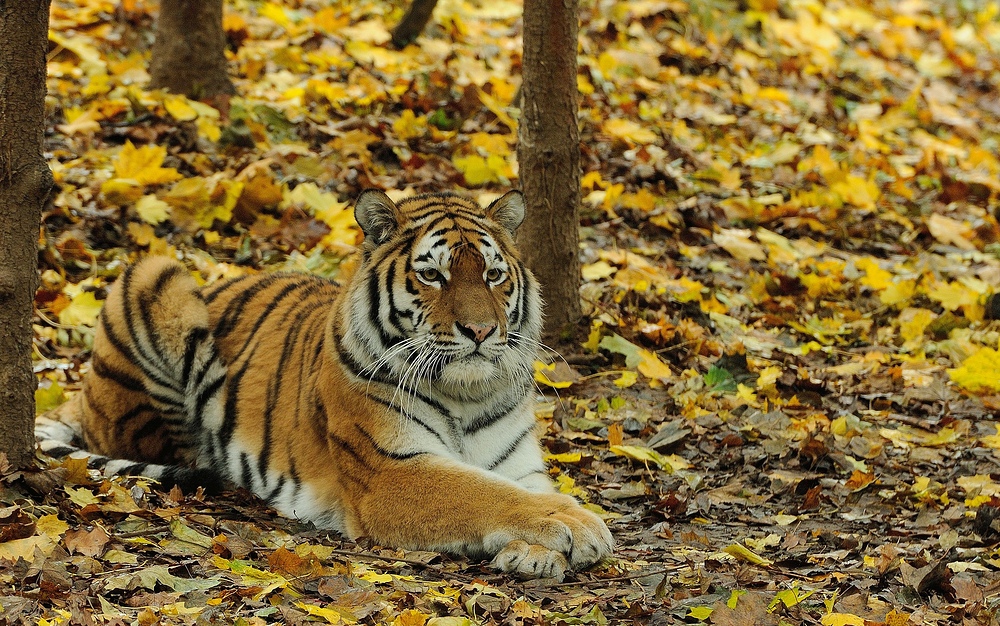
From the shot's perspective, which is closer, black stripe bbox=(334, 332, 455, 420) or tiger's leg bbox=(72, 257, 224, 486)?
black stripe bbox=(334, 332, 455, 420)

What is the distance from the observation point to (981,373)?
535 cm

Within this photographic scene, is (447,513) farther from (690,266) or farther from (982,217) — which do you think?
(982,217)

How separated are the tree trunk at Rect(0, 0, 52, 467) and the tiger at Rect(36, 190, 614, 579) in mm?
739

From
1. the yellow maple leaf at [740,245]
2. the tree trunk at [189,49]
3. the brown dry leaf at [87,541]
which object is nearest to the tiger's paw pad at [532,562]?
the brown dry leaf at [87,541]

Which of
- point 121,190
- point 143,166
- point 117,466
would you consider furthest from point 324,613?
point 143,166

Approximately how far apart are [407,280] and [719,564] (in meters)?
1.36

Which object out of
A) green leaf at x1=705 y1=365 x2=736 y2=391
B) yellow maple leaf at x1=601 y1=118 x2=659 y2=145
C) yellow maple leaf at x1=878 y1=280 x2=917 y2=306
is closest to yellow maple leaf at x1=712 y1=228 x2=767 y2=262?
yellow maple leaf at x1=878 y1=280 x2=917 y2=306

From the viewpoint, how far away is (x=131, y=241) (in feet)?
20.1

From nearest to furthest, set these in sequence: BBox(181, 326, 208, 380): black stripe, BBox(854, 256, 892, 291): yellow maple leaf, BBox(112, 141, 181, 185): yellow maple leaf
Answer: BBox(181, 326, 208, 380): black stripe → BBox(112, 141, 181, 185): yellow maple leaf → BBox(854, 256, 892, 291): yellow maple leaf

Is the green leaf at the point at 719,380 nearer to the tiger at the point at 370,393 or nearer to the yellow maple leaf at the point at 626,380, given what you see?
the yellow maple leaf at the point at 626,380

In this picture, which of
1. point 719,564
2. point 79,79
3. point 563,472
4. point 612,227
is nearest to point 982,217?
point 612,227

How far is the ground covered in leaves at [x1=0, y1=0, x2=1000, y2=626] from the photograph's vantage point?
3.18m

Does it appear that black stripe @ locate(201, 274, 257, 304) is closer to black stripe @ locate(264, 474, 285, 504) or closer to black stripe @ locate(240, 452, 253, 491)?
black stripe @ locate(240, 452, 253, 491)

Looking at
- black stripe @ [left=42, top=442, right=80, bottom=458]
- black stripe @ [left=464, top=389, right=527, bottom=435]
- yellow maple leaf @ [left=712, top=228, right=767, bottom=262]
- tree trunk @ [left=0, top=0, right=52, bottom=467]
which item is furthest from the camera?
yellow maple leaf @ [left=712, top=228, right=767, bottom=262]
